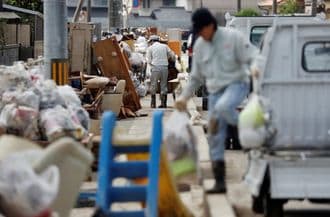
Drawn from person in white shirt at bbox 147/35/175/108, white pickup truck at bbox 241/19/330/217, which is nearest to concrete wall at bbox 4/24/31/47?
person in white shirt at bbox 147/35/175/108

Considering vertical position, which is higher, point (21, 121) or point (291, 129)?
point (291, 129)

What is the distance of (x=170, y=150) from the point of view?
793 centimetres

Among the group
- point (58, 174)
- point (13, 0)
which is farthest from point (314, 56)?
point (13, 0)

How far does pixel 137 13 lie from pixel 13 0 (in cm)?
7272

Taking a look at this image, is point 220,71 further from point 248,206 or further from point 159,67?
point 159,67

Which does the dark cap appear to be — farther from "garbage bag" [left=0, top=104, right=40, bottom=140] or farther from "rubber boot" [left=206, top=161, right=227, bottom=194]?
"garbage bag" [left=0, top=104, right=40, bottom=140]

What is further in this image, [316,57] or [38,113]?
[38,113]

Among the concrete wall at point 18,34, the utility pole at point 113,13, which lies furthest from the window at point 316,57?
the utility pole at point 113,13

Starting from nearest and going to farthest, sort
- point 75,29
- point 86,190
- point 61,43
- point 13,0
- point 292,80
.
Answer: point 292,80
point 86,190
point 61,43
point 75,29
point 13,0

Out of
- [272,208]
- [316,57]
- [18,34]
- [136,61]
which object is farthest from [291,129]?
[18,34]

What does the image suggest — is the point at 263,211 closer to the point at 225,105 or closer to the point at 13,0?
the point at 225,105

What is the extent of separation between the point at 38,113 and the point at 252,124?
11.8ft

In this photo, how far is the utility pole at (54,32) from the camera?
14445 mm

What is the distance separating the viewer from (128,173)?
7566 millimetres
